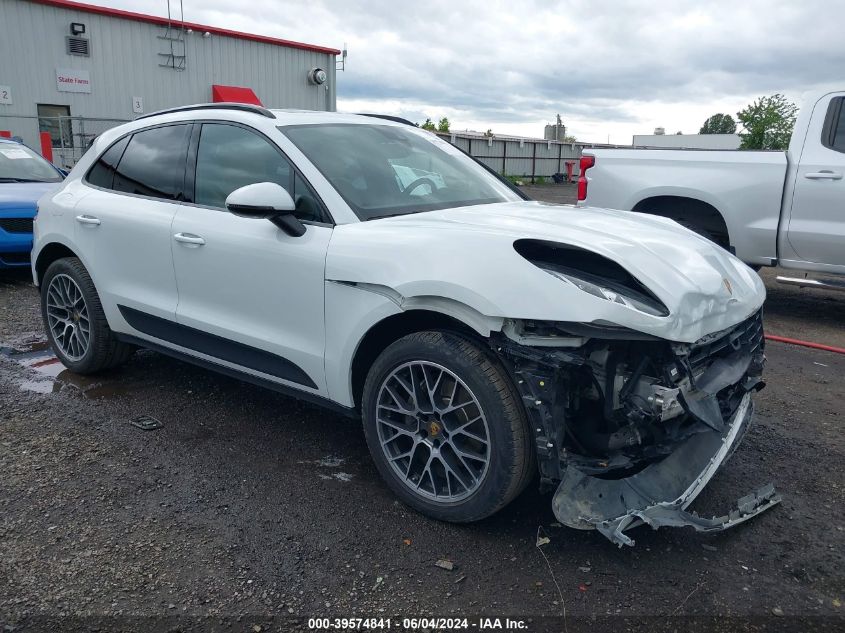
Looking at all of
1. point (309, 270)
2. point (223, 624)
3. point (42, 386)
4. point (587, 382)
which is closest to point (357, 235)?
point (309, 270)

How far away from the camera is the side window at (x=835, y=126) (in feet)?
20.9

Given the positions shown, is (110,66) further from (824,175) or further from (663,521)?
(663,521)

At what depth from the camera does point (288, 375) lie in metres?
3.48

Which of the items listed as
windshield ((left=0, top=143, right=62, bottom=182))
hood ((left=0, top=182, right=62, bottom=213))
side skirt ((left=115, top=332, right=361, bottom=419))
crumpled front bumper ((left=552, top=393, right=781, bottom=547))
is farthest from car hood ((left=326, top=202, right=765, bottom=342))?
windshield ((left=0, top=143, right=62, bottom=182))

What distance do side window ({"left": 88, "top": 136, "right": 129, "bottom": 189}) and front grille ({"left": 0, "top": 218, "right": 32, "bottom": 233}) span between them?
412cm

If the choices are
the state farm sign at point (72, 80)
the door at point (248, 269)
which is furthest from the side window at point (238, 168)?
the state farm sign at point (72, 80)

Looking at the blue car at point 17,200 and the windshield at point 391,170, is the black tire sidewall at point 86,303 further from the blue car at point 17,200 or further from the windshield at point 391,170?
the blue car at point 17,200

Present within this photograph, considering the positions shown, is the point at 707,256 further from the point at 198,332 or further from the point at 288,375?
the point at 198,332

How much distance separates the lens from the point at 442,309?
2852 millimetres

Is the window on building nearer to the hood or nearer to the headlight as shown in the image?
the hood

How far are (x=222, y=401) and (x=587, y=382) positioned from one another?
2.58 meters

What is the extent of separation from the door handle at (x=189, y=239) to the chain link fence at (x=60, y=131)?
16.0 meters

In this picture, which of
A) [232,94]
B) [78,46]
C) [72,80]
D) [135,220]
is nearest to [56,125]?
[72,80]

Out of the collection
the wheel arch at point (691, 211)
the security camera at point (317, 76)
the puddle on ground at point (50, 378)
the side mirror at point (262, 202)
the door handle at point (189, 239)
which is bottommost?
the puddle on ground at point (50, 378)
